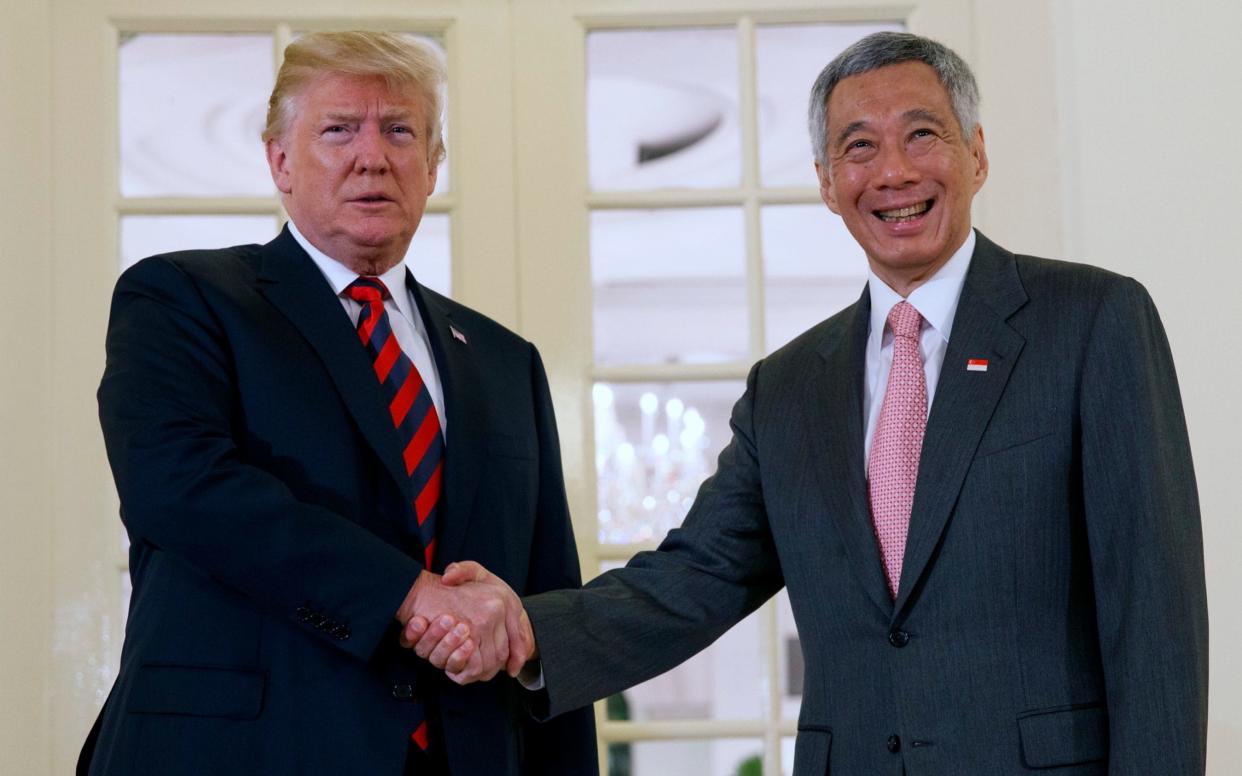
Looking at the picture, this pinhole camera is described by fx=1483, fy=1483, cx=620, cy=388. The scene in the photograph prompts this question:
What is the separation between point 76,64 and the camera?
3.11m

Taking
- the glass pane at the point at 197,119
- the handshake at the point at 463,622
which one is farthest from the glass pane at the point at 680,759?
the handshake at the point at 463,622

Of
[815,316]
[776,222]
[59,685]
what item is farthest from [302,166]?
[815,316]

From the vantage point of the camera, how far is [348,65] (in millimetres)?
2186

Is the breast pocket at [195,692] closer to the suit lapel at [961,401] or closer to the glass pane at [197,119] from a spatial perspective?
the suit lapel at [961,401]

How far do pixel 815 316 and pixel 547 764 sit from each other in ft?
32.4

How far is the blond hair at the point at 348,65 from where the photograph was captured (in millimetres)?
2189

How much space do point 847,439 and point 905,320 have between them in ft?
0.61

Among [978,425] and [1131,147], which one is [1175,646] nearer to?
[978,425]

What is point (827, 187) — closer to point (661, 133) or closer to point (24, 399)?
point (24, 399)

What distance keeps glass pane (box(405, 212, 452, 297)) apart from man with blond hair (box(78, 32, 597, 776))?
21.7ft

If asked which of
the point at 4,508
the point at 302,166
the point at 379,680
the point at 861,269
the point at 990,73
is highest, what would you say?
the point at 861,269

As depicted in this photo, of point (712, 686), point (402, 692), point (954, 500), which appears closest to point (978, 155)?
point (954, 500)

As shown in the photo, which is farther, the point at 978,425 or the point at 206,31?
the point at 206,31

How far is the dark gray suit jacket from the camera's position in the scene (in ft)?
5.75
